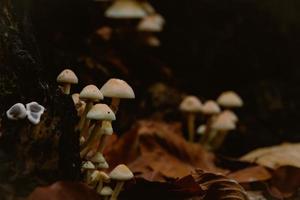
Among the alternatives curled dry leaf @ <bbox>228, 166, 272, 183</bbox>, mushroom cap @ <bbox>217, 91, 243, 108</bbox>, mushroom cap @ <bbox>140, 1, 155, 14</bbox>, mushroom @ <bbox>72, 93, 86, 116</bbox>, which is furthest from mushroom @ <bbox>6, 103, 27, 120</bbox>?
mushroom cap @ <bbox>140, 1, 155, 14</bbox>

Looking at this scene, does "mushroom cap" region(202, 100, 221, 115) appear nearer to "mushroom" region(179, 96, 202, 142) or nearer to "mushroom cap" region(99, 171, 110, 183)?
"mushroom" region(179, 96, 202, 142)

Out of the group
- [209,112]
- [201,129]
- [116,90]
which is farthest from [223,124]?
[116,90]

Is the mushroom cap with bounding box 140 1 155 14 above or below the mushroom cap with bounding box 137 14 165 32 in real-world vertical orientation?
above

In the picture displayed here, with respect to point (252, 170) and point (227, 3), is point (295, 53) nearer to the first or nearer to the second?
point (227, 3)

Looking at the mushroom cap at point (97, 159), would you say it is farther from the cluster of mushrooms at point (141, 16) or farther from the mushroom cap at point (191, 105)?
the cluster of mushrooms at point (141, 16)

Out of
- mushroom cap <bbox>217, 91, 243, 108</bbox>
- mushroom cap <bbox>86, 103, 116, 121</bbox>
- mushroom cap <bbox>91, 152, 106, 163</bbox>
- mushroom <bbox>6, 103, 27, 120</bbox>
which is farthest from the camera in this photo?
mushroom cap <bbox>217, 91, 243, 108</bbox>
